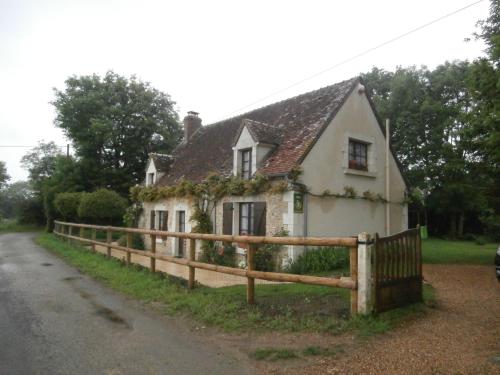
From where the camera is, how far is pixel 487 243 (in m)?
24.0

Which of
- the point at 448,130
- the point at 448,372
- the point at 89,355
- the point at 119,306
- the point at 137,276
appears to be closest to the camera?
the point at 448,372

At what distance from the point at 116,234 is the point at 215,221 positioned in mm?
11819

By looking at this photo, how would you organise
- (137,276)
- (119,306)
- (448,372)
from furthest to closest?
(137,276) → (119,306) → (448,372)

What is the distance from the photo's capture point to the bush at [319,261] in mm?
10938

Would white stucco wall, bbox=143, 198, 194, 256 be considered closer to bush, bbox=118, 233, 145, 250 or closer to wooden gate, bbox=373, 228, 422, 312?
bush, bbox=118, 233, 145, 250

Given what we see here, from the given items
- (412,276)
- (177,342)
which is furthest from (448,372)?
(177,342)

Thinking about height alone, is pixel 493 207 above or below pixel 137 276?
above

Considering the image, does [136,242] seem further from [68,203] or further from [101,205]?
[68,203]

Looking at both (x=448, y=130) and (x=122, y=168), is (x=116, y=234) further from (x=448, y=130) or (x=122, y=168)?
(x=448, y=130)

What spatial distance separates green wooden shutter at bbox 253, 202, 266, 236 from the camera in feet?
39.5

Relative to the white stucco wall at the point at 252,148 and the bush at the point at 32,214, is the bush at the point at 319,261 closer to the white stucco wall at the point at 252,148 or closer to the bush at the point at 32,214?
the white stucco wall at the point at 252,148

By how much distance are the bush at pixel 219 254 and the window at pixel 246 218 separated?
2.40ft

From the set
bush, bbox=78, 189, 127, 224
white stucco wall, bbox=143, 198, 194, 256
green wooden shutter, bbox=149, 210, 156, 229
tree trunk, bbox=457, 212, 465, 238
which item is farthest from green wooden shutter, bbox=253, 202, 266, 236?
tree trunk, bbox=457, 212, 465, 238

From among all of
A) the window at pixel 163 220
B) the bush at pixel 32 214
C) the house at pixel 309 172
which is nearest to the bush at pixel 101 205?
the window at pixel 163 220
